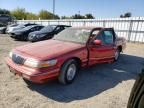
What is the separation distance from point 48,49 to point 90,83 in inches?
58.1

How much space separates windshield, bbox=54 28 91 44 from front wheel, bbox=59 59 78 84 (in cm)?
90

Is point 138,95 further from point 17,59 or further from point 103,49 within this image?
point 103,49

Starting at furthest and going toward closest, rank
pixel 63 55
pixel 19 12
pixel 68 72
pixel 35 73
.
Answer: pixel 19 12
pixel 68 72
pixel 63 55
pixel 35 73

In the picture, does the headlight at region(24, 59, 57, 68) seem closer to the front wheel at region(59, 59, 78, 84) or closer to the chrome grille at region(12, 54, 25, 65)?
the chrome grille at region(12, 54, 25, 65)

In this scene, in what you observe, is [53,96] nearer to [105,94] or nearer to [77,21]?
[105,94]

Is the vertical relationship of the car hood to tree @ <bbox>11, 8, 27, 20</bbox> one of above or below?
below

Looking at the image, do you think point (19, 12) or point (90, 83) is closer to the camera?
point (90, 83)

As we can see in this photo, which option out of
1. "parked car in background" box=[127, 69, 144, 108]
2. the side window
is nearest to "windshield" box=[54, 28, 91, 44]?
the side window

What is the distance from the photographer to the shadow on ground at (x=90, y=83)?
4.72m

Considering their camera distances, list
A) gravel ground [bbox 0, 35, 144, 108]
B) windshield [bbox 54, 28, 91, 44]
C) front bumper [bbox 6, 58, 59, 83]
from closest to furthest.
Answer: gravel ground [bbox 0, 35, 144, 108] → front bumper [bbox 6, 58, 59, 83] → windshield [bbox 54, 28, 91, 44]

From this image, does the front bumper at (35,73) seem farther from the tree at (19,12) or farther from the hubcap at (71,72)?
the tree at (19,12)

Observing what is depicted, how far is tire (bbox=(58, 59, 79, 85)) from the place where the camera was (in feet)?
16.6

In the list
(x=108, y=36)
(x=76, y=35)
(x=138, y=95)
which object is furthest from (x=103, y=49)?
(x=138, y=95)

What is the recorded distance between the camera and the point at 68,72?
5203mm
